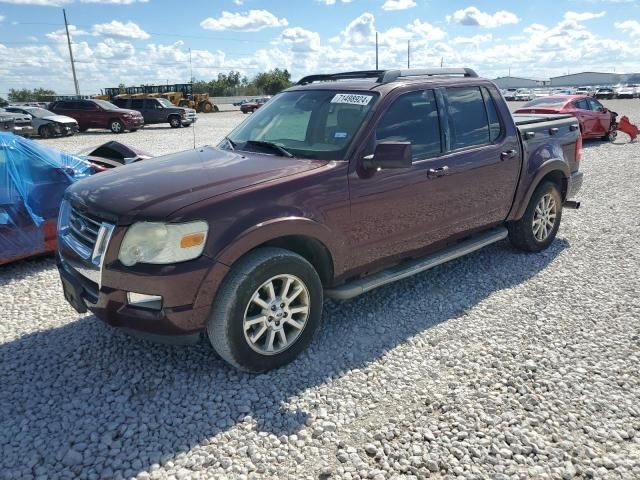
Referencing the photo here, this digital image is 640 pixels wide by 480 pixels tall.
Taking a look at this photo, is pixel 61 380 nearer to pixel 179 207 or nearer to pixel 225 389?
pixel 225 389

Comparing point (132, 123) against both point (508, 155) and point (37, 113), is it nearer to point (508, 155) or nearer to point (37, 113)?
point (37, 113)

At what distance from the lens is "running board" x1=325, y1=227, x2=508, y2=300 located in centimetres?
384


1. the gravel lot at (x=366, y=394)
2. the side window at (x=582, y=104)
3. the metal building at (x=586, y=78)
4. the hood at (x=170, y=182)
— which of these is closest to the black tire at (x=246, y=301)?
the gravel lot at (x=366, y=394)

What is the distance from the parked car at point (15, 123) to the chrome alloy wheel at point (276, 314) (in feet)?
70.2

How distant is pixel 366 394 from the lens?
10.6 ft

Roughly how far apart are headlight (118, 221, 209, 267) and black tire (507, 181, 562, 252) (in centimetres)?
382

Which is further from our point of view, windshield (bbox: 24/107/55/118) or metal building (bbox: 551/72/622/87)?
metal building (bbox: 551/72/622/87)

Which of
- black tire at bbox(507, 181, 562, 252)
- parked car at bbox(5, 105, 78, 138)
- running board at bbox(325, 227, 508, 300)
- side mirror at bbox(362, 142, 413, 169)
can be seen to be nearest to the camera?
side mirror at bbox(362, 142, 413, 169)

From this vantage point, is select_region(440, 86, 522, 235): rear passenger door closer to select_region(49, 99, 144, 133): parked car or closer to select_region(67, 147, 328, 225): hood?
select_region(67, 147, 328, 225): hood

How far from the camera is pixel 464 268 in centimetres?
538

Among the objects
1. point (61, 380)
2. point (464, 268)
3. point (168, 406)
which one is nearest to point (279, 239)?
point (168, 406)

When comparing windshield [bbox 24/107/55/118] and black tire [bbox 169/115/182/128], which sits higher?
windshield [bbox 24/107/55/118]

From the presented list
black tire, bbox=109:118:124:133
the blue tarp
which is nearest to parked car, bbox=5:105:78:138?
black tire, bbox=109:118:124:133

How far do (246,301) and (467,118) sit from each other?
281 cm
